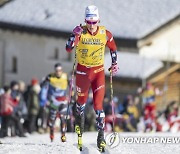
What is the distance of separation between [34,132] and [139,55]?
28.9ft

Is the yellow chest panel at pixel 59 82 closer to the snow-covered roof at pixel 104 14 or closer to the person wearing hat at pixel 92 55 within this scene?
the person wearing hat at pixel 92 55

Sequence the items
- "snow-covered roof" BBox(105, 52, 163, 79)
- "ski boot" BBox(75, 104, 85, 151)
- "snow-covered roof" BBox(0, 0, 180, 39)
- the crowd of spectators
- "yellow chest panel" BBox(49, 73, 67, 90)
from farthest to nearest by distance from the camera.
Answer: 1. "snow-covered roof" BBox(0, 0, 180, 39)
2. "snow-covered roof" BBox(105, 52, 163, 79)
3. the crowd of spectators
4. "yellow chest panel" BBox(49, 73, 67, 90)
5. "ski boot" BBox(75, 104, 85, 151)

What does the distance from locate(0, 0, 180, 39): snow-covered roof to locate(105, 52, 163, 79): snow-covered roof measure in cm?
86

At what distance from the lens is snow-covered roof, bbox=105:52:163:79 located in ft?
86.2

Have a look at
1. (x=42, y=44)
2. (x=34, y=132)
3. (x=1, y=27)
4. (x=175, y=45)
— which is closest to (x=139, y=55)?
(x=175, y=45)

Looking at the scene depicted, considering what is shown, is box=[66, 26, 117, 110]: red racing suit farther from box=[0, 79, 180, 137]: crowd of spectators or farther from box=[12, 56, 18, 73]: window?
box=[12, 56, 18, 73]: window

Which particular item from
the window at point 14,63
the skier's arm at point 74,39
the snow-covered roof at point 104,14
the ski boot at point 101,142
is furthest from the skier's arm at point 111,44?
the window at point 14,63

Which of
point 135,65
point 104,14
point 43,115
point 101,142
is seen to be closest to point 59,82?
point 101,142

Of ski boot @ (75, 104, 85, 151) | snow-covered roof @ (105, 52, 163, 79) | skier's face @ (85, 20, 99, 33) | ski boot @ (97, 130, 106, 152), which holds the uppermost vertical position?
snow-covered roof @ (105, 52, 163, 79)

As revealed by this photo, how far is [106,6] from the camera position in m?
31.6

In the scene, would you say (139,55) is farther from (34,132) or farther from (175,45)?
(34,132)

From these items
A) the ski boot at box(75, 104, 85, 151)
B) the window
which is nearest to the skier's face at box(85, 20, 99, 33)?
the ski boot at box(75, 104, 85, 151)

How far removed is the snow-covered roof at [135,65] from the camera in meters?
26.3

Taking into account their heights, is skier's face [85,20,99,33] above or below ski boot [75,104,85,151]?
above
